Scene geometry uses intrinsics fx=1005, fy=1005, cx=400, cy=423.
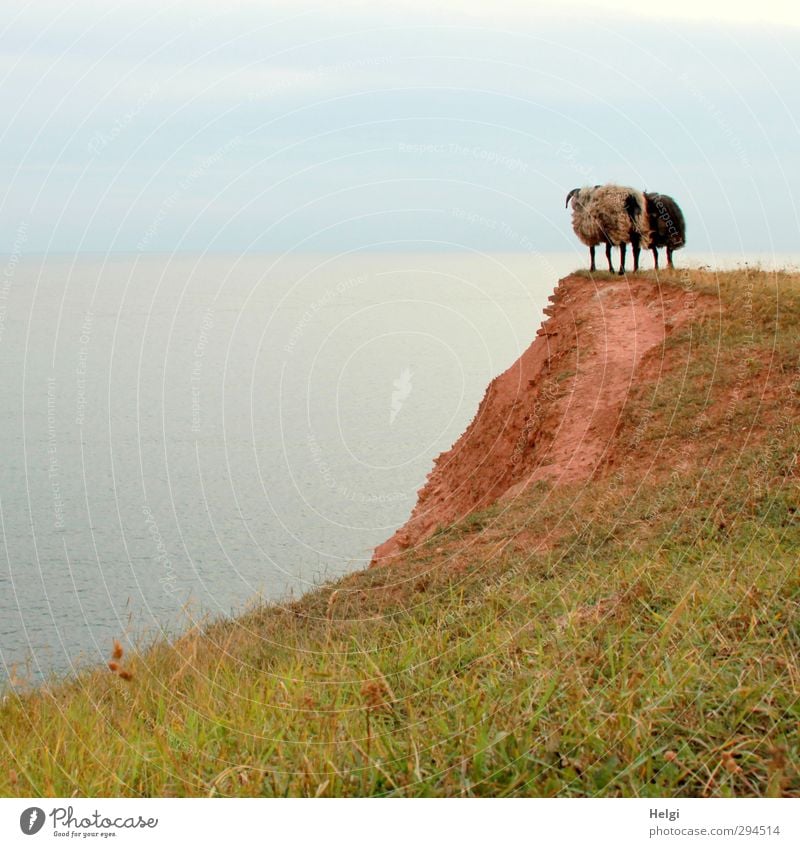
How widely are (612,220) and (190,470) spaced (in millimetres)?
14035

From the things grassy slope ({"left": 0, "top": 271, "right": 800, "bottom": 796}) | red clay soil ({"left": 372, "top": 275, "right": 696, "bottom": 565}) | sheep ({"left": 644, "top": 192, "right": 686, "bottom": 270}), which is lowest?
grassy slope ({"left": 0, "top": 271, "right": 800, "bottom": 796})

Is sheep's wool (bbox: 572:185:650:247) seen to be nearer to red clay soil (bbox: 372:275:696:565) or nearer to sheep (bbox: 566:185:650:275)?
sheep (bbox: 566:185:650:275)

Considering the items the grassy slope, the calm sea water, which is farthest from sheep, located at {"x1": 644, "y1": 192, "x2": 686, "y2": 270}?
the grassy slope

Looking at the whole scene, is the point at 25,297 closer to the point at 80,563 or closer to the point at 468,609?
the point at 80,563

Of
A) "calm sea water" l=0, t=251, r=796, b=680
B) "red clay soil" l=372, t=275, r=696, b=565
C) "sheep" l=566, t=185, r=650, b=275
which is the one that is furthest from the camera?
"sheep" l=566, t=185, r=650, b=275

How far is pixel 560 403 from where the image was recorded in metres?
17.0

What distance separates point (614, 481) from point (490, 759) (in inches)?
347

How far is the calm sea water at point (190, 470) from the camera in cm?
1847

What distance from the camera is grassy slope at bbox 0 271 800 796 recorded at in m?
4.78

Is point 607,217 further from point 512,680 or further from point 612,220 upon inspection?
point 512,680

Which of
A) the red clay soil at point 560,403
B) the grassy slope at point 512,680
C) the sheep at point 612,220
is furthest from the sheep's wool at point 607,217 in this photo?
the grassy slope at point 512,680

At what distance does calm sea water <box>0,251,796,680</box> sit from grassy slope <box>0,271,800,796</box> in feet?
4.26

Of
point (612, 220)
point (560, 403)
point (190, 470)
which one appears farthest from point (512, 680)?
point (190, 470)
